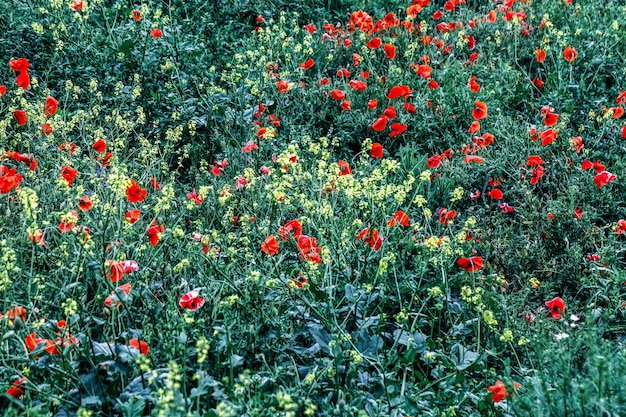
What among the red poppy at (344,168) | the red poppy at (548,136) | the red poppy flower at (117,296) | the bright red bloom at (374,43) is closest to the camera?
the red poppy flower at (117,296)

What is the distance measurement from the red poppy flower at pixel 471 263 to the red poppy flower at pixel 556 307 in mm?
317

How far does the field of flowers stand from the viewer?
2297mm

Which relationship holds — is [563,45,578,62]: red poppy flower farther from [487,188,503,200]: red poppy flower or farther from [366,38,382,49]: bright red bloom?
[487,188,503,200]: red poppy flower

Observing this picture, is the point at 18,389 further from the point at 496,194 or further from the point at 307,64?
the point at 307,64

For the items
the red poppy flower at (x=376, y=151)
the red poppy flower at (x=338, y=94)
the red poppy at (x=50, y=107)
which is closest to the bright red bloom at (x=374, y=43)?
the red poppy flower at (x=338, y=94)

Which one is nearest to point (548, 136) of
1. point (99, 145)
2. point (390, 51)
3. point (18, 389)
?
point (390, 51)

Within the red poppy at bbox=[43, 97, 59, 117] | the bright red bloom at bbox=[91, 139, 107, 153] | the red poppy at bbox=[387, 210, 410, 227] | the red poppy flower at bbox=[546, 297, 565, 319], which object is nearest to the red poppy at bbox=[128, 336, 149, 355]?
the red poppy at bbox=[387, 210, 410, 227]

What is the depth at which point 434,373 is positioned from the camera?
263cm

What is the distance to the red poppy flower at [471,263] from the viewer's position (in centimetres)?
293

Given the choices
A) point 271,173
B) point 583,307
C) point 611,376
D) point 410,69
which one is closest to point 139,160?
point 271,173

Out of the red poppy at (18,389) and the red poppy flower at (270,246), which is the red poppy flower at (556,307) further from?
the red poppy at (18,389)

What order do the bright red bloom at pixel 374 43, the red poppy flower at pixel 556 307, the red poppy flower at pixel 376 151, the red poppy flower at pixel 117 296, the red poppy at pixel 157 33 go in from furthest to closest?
the bright red bloom at pixel 374 43 < the red poppy at pixel 157 33 < the red poppy flower at pixel 376 151 < the red poppy flower at pixel 556 307 < the red poppy flower at pixel 117 296

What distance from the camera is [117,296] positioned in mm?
2283

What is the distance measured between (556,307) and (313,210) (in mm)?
1091
